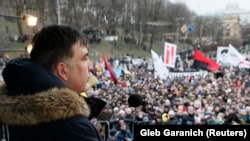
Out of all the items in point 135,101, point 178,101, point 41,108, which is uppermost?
point 41,108

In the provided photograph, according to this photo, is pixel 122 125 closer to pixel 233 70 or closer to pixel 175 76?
pixel 175 76

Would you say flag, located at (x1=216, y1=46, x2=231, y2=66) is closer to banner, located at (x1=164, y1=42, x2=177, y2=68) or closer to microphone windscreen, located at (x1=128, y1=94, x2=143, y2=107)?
banner, located at (x1=164, y1=42, x2=177, y2=68)

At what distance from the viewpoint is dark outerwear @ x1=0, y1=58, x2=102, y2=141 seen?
109 cm

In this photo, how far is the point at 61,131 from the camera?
42.4 inches

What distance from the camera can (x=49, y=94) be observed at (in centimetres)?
114

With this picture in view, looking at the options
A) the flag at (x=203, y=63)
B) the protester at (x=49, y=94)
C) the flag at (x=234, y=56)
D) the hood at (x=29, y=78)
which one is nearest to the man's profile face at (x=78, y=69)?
the protester at (x=49, y=94)

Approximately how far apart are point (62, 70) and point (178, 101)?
11.2 m

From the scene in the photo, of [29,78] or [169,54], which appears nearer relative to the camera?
[29,78]

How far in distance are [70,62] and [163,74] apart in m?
15.6

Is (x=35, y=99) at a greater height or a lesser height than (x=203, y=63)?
greater

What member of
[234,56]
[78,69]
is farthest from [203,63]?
[78,69]

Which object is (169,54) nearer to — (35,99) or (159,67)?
(159,67)

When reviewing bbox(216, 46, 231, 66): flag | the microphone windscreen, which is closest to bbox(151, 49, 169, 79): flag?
bbox(216, 46, 231, 66): flag

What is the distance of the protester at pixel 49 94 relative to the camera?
110 cm
